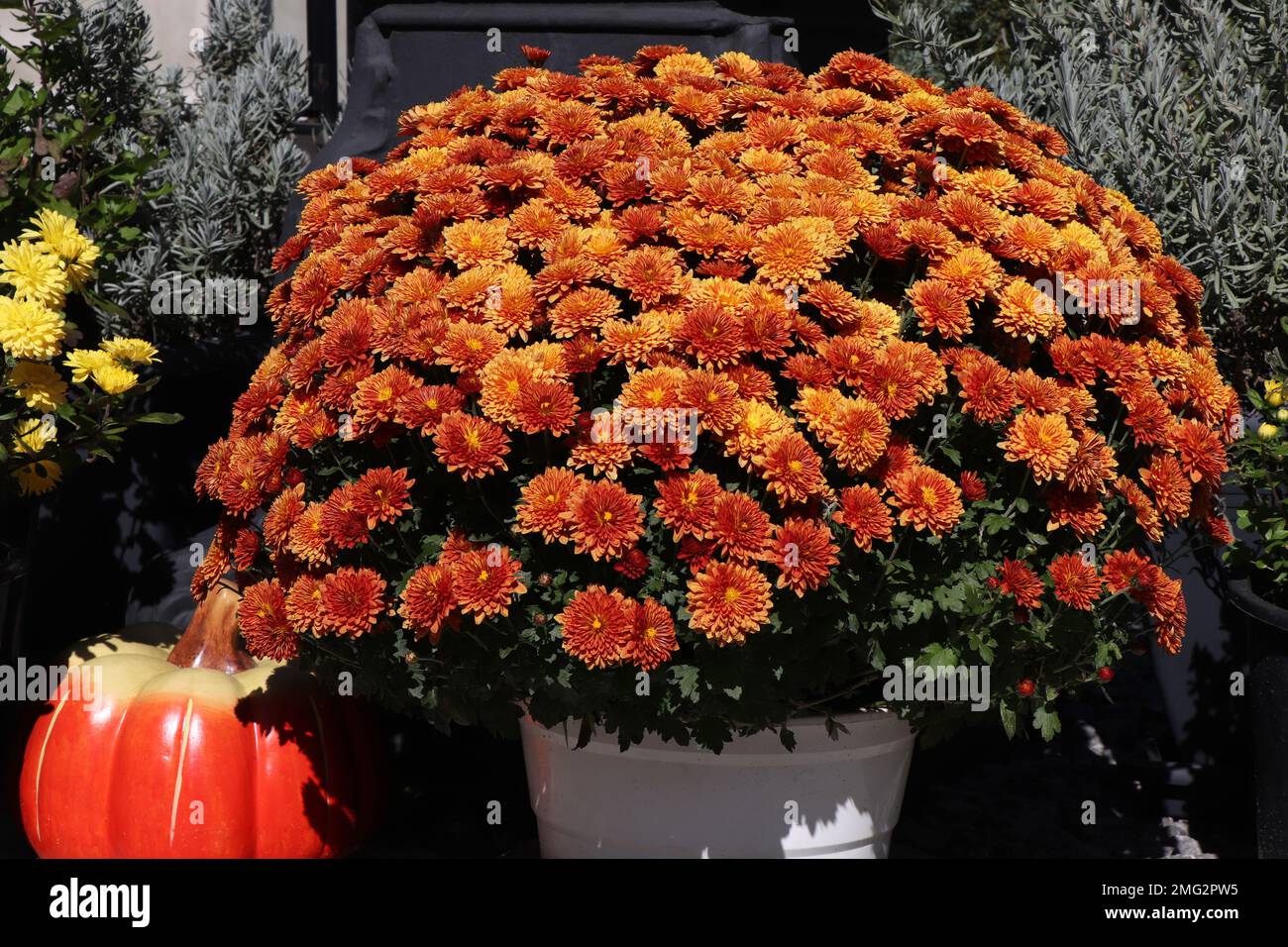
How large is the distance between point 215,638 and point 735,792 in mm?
1135

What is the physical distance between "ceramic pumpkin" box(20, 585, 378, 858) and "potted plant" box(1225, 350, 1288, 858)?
1.73 meters

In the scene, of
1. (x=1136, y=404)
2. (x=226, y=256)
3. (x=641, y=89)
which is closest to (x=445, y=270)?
(x=641, y=89)

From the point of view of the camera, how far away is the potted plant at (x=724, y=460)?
200 cm

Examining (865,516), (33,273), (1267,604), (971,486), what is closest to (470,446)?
(865,516)

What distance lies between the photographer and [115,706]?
Result: 2691 millimetres

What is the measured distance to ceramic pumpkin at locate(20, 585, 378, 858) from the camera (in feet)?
8.50

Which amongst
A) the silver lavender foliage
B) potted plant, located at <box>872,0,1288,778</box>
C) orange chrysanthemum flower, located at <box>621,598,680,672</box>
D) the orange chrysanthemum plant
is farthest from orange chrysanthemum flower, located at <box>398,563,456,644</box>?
the silver lavender foliage

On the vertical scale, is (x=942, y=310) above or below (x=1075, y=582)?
above

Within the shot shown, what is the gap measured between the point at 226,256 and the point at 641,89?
5.19 ft

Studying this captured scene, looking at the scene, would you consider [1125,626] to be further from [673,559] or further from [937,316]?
[673,559]

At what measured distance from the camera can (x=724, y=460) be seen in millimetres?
2111

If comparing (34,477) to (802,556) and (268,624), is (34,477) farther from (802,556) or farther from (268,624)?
(802,556)

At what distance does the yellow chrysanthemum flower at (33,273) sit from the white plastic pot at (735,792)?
1.16 meters

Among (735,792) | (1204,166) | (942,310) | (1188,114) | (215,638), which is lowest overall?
(735,792)
